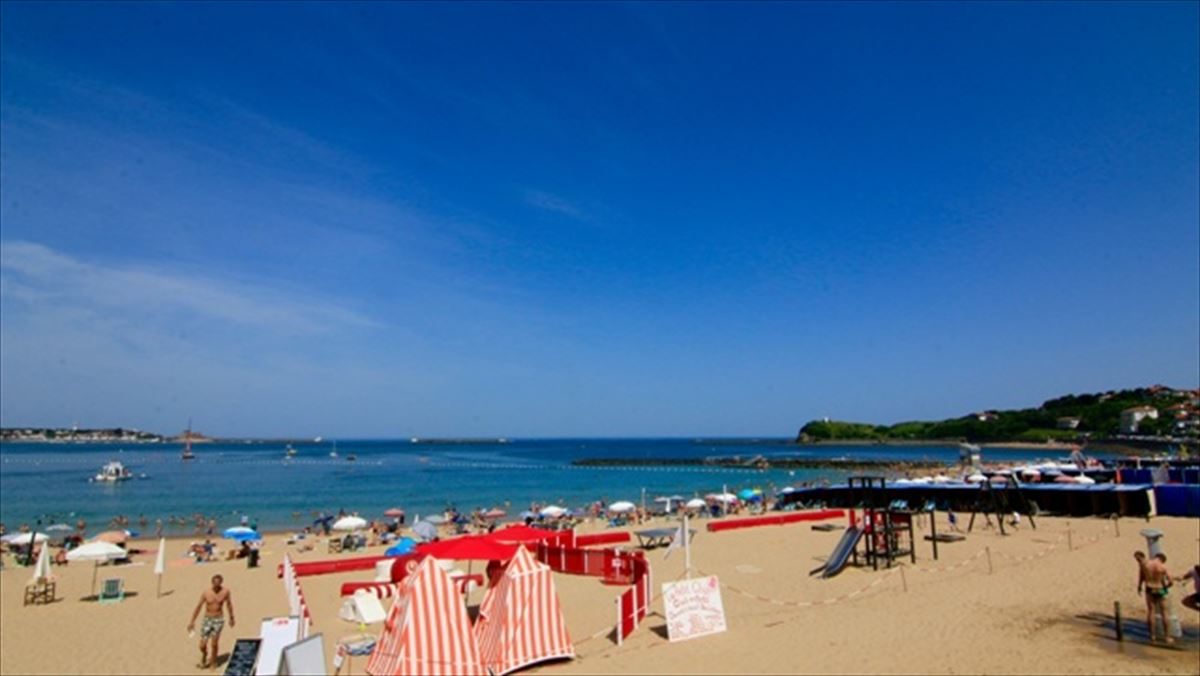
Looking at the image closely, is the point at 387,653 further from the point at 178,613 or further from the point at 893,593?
the point at 893,593

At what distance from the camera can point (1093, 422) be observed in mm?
152125

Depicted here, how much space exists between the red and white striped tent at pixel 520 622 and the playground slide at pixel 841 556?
983cm

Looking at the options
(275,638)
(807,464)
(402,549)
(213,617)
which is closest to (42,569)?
(402,549)

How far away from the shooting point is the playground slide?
59.9 ft

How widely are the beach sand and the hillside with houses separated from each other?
400ft

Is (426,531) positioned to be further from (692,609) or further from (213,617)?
(692,609)

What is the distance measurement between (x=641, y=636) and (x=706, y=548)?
42.1 feet

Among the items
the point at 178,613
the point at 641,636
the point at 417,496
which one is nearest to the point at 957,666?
the point at 641,636

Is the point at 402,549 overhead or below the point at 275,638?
below

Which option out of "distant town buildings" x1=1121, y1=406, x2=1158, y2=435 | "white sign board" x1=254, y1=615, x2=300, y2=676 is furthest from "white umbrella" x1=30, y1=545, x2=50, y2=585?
"distant town buildings" x1=1121, y1=406, x2=1158, y2=435

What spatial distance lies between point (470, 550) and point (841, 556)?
11.6 m

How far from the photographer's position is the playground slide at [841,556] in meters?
18.3

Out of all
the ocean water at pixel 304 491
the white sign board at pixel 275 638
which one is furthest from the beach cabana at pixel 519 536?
the ocean water at pixel 304 491

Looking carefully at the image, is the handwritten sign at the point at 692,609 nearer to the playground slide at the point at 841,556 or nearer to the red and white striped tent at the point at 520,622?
the red and white striped tent at the point at 520,622
